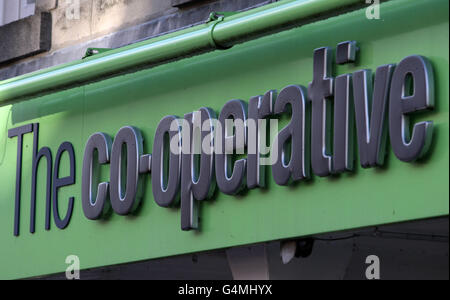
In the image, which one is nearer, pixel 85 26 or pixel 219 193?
pixel 219 193

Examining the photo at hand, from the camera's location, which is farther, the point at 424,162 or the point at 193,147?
the point at 193,147

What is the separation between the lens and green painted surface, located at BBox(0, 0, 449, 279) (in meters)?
6.74

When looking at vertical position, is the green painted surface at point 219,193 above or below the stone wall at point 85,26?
below

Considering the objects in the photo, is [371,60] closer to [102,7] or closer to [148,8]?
[148,8]

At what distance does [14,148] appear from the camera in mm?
9891

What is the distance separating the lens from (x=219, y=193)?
8055mm

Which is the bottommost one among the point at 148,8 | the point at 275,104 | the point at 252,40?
the point at 275,104

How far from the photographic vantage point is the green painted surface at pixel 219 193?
265 inches

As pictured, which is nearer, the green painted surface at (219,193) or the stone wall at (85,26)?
the green painted surface at (219,193)

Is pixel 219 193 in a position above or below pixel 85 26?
below

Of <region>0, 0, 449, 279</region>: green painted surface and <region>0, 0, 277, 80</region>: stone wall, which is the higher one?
<region>0, 0, 277, 80</region>: stone wall

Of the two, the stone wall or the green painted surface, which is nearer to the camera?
the green painted surface

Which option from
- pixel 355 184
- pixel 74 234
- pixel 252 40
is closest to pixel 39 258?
pixel 74 234
